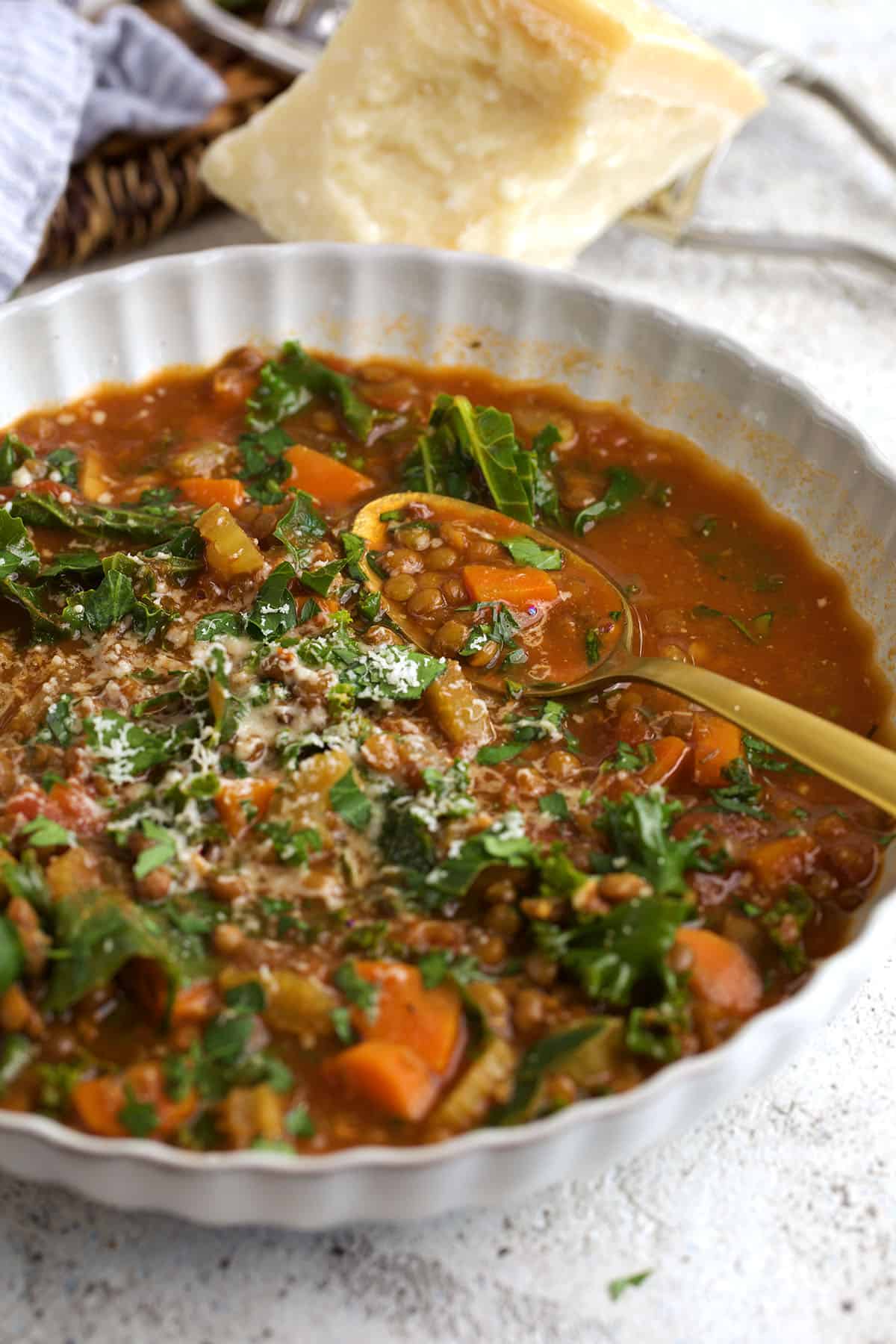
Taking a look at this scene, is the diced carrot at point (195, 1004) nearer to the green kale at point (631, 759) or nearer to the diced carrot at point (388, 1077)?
the diced carrot at point (388, 1077)

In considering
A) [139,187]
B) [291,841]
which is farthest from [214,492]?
[139,187]

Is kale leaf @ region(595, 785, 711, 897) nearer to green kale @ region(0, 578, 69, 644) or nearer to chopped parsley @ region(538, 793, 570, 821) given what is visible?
chopped parsley @ region(538, 793, 570, 821)

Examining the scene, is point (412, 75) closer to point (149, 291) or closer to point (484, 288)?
point (484, 288)

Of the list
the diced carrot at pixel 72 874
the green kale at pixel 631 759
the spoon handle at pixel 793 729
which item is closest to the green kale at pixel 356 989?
the diced carrot at pixel 72 874

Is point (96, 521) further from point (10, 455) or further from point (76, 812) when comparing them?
point (76, 812)

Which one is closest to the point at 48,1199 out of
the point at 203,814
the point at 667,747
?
the point at 203,814
